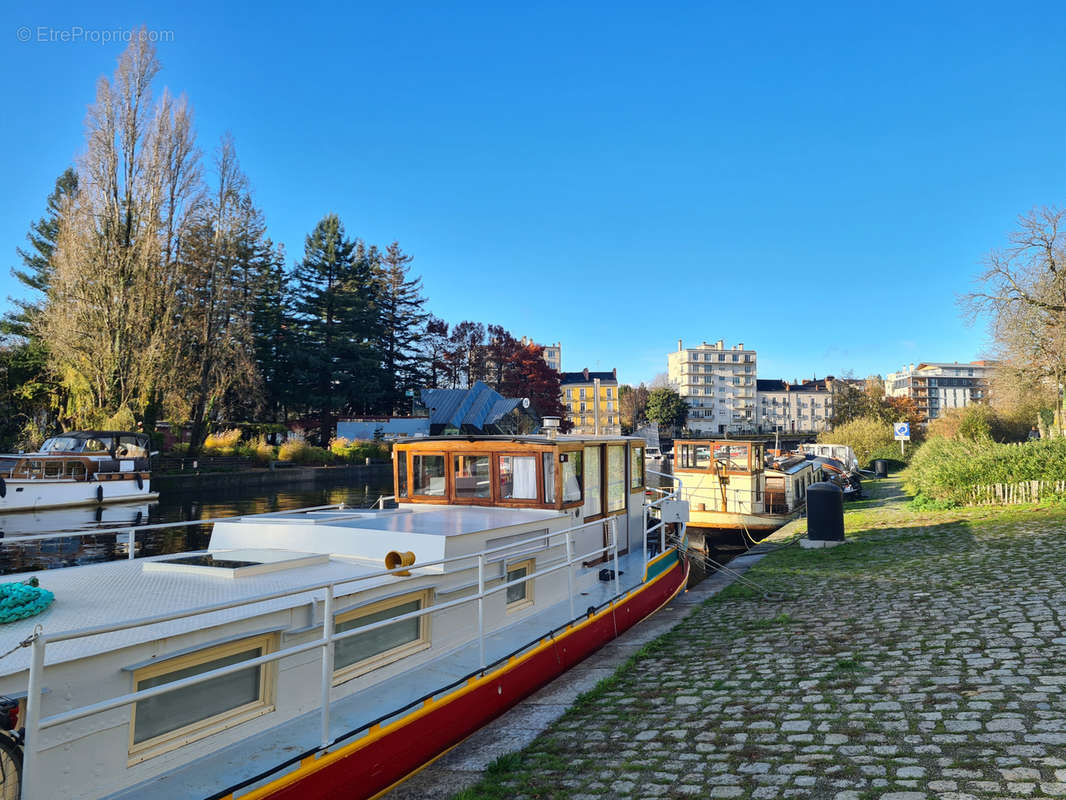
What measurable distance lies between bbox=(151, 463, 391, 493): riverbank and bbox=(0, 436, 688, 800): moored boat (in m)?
29.3

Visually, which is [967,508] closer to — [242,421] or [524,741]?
[524,741]

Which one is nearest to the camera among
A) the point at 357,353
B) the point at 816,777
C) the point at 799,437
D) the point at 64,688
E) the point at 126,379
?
the point at 64,688

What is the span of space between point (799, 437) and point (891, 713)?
305ft

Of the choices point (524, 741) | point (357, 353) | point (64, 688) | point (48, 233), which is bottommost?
point (524, 741)

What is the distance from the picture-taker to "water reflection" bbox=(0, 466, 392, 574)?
58.1 feet

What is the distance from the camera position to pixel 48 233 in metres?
54.8

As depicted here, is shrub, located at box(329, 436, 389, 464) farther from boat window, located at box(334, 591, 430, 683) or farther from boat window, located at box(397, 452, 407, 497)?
boat window, located at box(334, 591, 430, 683)

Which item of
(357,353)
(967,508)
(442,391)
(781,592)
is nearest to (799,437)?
(442,391)

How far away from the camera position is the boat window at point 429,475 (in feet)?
31.2

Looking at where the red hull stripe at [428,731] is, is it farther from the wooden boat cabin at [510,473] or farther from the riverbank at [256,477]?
the riverbank at [256,477]

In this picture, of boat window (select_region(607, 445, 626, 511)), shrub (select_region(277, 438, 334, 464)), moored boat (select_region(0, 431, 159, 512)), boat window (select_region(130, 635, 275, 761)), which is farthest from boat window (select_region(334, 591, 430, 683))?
shrub (select_region(277, 438, 334, 464))

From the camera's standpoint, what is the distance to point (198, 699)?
13.9 ft

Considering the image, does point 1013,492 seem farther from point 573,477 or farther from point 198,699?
point 198,699

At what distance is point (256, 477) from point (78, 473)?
12.0m
